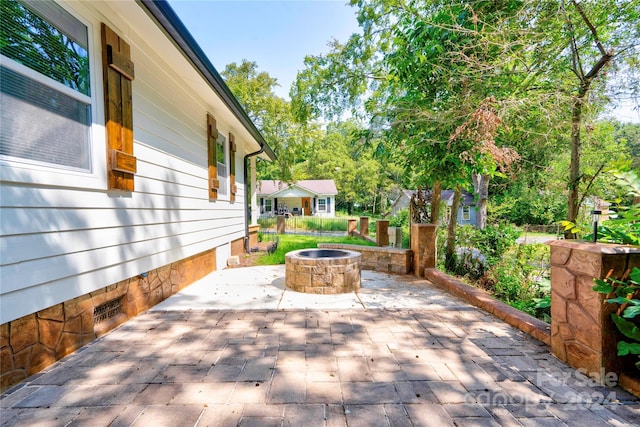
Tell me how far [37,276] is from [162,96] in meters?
2.90

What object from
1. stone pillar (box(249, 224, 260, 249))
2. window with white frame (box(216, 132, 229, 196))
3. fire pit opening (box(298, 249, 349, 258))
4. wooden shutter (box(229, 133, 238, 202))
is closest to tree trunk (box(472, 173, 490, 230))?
stone pillar (box(249, 224, 260, 249))

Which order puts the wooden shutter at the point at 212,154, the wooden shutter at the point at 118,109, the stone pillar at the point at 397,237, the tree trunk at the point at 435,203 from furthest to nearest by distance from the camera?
the stone pillar at the point at 397,237 → the tree trunk at the point at 435,203 → the wooden shutter at the point at 212,154 → the wooden shutter at the point at 118,109

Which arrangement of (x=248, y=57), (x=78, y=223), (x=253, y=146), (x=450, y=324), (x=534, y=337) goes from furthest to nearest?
(x=248, y=57)
(x=253, y=146)
(x=450, y=324)
(x=534, y=337)
(x=78, y=223)

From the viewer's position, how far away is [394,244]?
338 inches

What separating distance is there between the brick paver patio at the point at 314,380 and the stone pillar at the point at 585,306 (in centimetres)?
16

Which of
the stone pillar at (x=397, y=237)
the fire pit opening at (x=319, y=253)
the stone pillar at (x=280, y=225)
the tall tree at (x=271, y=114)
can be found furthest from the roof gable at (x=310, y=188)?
the fire pit opening at (x=319, y=253)

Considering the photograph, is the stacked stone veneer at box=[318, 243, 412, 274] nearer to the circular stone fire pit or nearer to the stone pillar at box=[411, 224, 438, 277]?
the stone pillar at box=[411, 224, 438, 277]

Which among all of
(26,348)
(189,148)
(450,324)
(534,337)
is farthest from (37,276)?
(534,337)

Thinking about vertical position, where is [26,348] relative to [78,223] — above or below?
below

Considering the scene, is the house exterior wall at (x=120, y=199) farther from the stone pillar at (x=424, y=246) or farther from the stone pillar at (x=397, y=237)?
the stone pillar at (x=397, y=237)

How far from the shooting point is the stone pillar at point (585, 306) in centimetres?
206

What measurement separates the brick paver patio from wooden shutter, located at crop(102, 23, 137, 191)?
1733 mm

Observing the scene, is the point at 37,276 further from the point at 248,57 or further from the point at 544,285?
the point at 248,57

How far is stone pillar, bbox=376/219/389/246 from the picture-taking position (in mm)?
8875
